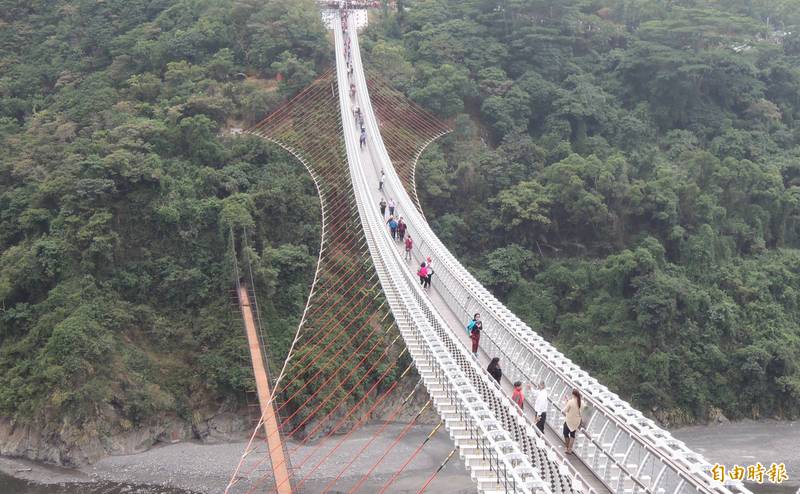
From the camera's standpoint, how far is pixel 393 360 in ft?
76.2

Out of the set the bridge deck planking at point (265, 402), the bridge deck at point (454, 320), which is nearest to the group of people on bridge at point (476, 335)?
the bridge deck at point (454, 320)

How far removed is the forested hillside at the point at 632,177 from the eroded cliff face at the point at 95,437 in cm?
1034

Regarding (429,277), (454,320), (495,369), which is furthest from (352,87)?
(495,369)

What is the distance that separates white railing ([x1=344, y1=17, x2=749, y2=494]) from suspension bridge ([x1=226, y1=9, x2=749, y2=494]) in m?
0.02

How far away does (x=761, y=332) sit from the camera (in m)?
24.5

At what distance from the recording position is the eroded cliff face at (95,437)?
19578 mm

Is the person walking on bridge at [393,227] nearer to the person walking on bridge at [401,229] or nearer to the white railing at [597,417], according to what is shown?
the person walking on bridge at [401,229]

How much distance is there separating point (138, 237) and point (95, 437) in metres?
6.37

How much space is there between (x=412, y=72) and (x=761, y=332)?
17.4 meters

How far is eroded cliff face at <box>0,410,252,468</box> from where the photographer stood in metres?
19.6

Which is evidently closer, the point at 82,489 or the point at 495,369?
the point at 495,369

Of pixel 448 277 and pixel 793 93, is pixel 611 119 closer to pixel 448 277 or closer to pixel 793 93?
pixel 793 93

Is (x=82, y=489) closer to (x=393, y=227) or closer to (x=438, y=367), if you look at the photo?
(x=393, y=227)

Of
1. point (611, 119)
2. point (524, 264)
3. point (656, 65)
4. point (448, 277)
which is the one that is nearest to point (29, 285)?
point (448, 277)
